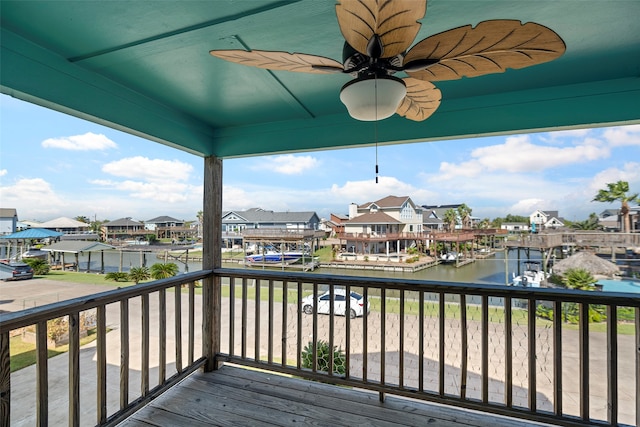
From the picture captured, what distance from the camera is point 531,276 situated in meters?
2.26

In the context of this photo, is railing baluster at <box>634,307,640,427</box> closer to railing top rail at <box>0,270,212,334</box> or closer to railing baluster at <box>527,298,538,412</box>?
railing baluster at <box>527,298,538,412</box>

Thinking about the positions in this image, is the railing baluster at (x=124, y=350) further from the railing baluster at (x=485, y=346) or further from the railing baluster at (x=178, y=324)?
the railing baluster at (x=485, y=346)

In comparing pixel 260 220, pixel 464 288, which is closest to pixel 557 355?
pixel 464 288

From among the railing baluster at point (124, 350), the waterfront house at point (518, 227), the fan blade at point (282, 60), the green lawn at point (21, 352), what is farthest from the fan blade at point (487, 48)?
the green lawn at point (21, 352)

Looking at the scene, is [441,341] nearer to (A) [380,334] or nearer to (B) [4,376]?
(A) [380,334]

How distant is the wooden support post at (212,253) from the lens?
275 centimetres

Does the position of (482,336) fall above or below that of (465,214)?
below

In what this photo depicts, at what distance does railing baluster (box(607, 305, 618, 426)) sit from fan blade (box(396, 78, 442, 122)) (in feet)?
5.58

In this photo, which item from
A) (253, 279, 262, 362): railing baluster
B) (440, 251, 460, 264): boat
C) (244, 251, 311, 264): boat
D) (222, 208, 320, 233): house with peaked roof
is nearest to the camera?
(440, 251, 460, 264): boat

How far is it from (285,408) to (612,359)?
6.99ft

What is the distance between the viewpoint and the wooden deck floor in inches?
77.9

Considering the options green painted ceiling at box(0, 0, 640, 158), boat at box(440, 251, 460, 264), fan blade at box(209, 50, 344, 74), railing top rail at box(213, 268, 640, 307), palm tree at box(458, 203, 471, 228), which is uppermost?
green painted ceiling at box(0, 0, 640, 158)

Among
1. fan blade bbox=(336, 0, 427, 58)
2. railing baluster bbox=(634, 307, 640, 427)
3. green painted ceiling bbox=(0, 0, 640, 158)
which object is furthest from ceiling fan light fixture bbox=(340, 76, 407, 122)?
railing baluster bbox=(634, 307, 640, 427)

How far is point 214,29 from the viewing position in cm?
153
